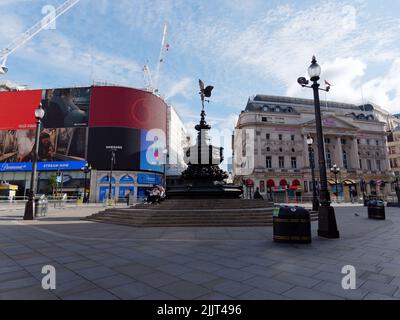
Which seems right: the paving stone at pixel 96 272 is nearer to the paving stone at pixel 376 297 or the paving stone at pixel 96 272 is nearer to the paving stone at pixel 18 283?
the paving stone at pixel 18 283

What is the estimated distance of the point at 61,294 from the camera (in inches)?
147

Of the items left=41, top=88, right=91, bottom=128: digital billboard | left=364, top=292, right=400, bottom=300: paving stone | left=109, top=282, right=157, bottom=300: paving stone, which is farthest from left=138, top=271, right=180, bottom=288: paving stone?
left=41, top=88, right=91, bottom=128: digital billboard

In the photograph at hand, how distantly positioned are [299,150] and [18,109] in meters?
70.2

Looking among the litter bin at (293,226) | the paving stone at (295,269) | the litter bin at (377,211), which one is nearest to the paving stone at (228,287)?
the paving stone at (295,269)

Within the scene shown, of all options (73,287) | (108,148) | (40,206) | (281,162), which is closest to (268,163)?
(281,162)

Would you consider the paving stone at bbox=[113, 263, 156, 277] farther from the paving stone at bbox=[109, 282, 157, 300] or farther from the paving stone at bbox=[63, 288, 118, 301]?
the paving stone at bbox=[63, 288, 118, 301]

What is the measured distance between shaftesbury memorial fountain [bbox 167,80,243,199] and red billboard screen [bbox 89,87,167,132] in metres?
41.5

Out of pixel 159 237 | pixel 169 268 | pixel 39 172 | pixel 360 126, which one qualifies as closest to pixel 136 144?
pixel 39 172

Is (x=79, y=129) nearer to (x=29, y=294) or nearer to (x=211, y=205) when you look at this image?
(x=211, y=205)

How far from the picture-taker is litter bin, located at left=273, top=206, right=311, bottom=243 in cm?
755

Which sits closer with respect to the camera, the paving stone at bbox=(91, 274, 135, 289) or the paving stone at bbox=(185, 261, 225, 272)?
the paving stone at bbox=(91, 274, 135, 289)
